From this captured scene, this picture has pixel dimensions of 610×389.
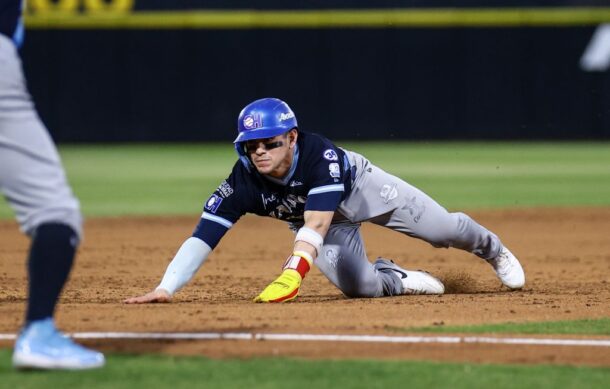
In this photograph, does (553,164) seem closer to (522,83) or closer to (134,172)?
(522,83)

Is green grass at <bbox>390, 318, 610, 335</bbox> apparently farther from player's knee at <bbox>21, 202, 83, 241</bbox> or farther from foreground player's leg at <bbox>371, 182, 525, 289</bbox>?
player's knee at <bbox>21, 202, 83, 241</bbox>

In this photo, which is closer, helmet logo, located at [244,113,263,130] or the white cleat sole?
the white cleat sole

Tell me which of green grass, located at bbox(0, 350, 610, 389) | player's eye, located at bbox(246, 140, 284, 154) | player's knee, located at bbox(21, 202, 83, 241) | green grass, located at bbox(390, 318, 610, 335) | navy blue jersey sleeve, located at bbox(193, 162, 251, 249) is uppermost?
player's eye, located at bbox(246, 140, 284, 154)

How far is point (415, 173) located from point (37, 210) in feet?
37.3

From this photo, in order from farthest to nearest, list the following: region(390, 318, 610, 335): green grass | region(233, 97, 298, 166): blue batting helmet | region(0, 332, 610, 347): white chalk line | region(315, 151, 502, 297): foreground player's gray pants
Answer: region(315, 151, 502, 297): foreground player's gray pants → region(233, 97, 298, 166): blue batting helmet → region(390, 318, 610, 335): green grass → region(0, 332, 610, 347): white chalk line

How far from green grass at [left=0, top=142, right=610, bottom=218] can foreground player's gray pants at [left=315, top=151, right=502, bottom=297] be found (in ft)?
18.1

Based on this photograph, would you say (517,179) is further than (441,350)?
Yes

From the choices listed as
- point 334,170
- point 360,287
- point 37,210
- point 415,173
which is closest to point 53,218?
point 37,210

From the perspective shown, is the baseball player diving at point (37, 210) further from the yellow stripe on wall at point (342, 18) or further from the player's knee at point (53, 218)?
the yellow stripe on wall at point (342, 18)

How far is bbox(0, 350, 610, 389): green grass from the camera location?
346 cm

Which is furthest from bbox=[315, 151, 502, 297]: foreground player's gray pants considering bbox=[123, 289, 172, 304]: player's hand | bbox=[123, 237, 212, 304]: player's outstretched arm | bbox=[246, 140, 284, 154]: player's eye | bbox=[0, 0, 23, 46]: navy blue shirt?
bbox=[0, 0, 23, 46]: navy blue shirt

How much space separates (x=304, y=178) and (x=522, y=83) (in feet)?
45.0

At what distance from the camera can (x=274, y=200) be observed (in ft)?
17.7

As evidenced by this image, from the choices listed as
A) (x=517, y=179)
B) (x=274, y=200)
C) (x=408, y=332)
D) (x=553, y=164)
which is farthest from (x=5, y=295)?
(x=553, y=164)
